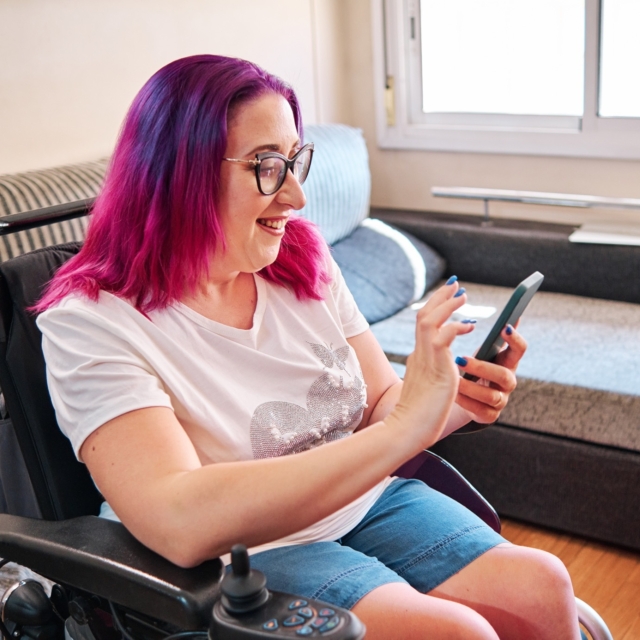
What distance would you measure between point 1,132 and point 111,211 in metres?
0.91

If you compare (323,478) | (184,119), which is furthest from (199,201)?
(323,478)

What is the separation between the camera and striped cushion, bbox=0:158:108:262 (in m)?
1.63

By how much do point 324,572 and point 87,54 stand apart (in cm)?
154

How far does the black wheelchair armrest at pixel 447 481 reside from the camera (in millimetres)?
1369

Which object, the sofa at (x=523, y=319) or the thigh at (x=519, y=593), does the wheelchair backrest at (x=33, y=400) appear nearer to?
the sofa at (x=523, y=319)

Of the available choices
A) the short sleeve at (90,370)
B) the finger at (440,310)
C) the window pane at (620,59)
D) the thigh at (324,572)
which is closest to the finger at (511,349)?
the finger at (440,310)

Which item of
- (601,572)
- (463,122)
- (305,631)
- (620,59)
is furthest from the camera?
(463,122)

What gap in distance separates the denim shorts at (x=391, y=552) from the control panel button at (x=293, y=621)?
238 millimetres

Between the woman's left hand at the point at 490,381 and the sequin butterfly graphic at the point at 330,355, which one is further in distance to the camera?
the sequin butterfly graphic at the point at 330,355

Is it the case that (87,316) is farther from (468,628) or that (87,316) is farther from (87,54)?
(87,54)

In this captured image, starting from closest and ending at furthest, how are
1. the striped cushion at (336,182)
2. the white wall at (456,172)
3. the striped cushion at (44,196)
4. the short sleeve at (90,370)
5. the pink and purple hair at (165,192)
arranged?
the short sleeve at (90,370)
the pink and purple hair at (165,192)
the striped cushion at (44,196)
the striped cushion at (336,182)
the white wall at (456,172)

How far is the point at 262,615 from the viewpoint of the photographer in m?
0.85

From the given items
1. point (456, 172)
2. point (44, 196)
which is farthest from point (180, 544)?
point (456, 172)

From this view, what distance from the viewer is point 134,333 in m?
1.12
